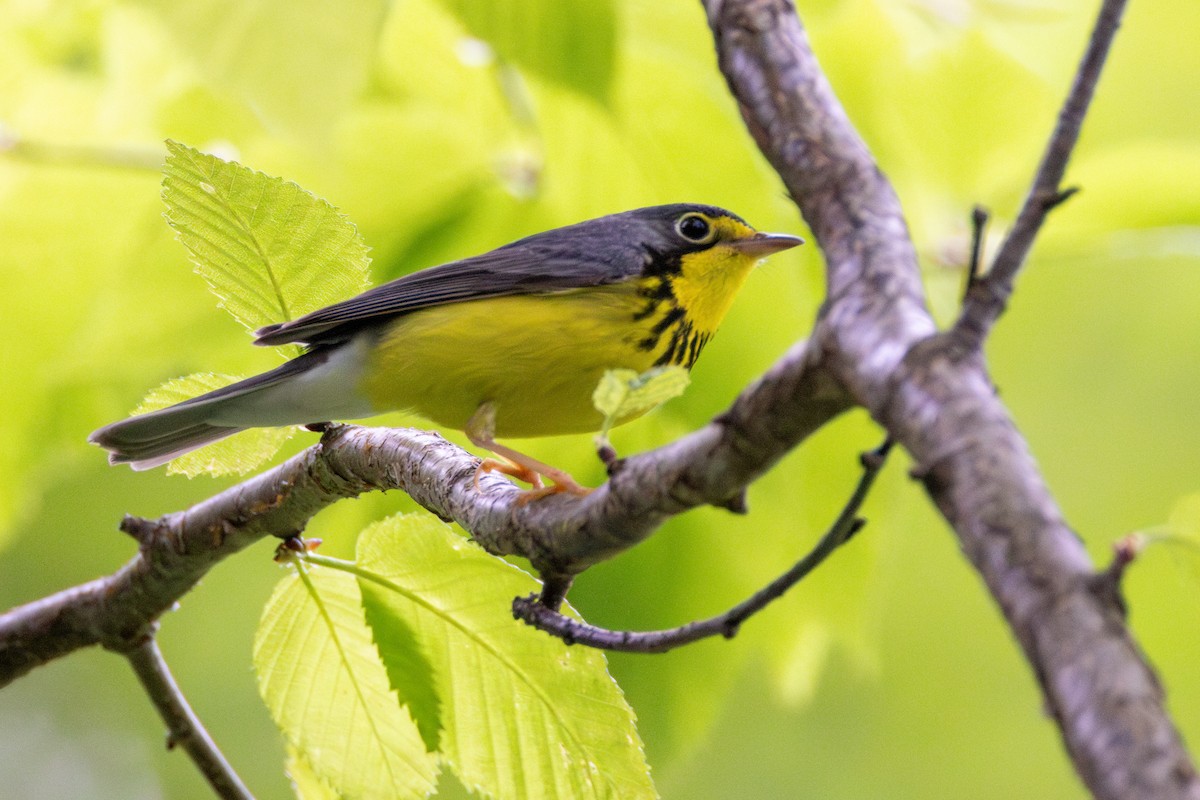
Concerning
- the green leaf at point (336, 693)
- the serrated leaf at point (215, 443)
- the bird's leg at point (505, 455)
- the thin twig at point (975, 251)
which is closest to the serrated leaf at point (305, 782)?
the green leaf at point (336, 693)

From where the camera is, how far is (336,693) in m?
2.32

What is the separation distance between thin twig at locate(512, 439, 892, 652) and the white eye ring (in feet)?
5.95

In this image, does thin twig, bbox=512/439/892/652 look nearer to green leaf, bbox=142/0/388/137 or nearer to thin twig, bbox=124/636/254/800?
green leaf, bbox=142/0/388/137

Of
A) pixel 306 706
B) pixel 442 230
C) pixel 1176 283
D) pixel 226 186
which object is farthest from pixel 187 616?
pixel 1176 283

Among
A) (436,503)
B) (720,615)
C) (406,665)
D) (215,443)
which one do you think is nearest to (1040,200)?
(720,615)

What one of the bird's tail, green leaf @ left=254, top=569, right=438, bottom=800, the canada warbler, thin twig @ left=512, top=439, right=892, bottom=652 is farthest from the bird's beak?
thin twig @ left=512, top=439, right=892, bottom=652

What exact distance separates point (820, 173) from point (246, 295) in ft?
4.24

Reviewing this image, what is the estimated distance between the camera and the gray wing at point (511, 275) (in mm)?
3096

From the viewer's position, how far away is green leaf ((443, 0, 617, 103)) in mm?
2443

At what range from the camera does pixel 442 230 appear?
10.7 feet

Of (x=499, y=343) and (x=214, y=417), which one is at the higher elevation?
(x=499, y=343)

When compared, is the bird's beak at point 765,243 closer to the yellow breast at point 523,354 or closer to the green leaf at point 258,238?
the yellow breast at point 523,354

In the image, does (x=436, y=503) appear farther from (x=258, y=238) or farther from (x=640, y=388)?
(x=640, y=388)

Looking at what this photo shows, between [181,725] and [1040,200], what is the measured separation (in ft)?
7.40
